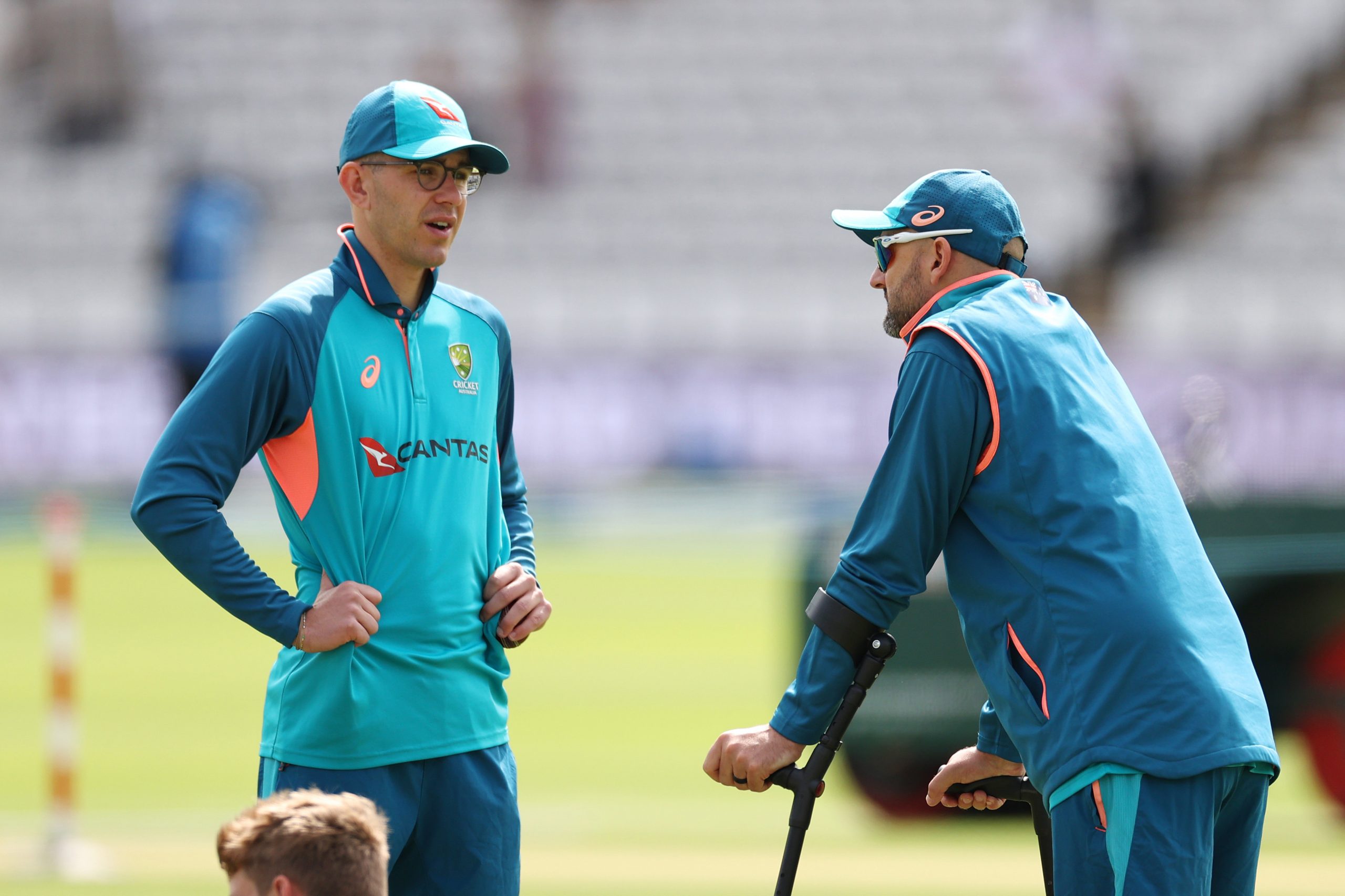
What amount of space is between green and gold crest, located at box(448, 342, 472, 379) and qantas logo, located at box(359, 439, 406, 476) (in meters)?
0.27

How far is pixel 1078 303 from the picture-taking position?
77.9ft

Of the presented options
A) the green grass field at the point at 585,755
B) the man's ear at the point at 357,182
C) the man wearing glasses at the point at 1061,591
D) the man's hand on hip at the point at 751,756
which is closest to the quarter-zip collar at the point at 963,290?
the man wearing glasses at the point at 1061,591

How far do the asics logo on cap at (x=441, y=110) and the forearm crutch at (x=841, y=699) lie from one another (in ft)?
4.21

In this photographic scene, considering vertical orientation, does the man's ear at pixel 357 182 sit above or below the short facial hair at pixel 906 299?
above

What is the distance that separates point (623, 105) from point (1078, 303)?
7257 mm

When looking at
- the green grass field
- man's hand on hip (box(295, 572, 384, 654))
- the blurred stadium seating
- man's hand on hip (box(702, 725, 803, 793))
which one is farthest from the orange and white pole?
the blurred stadium seating

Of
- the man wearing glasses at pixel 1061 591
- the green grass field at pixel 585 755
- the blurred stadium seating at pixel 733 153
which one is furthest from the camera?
the blurred stadium seating at pixel 733 153

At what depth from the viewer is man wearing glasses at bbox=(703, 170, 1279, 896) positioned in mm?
3445

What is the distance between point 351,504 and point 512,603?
419mm

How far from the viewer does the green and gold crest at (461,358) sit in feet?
13.5

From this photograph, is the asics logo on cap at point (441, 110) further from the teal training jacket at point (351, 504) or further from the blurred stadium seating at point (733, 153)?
the blurred stadium seating at point (733, 153)

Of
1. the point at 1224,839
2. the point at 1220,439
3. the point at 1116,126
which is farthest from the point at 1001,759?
the point at 1116,126

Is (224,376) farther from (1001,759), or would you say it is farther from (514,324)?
(514,324)

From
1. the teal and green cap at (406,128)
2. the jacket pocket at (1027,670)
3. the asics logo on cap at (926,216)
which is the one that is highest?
the teal and green cap at (406,128)
